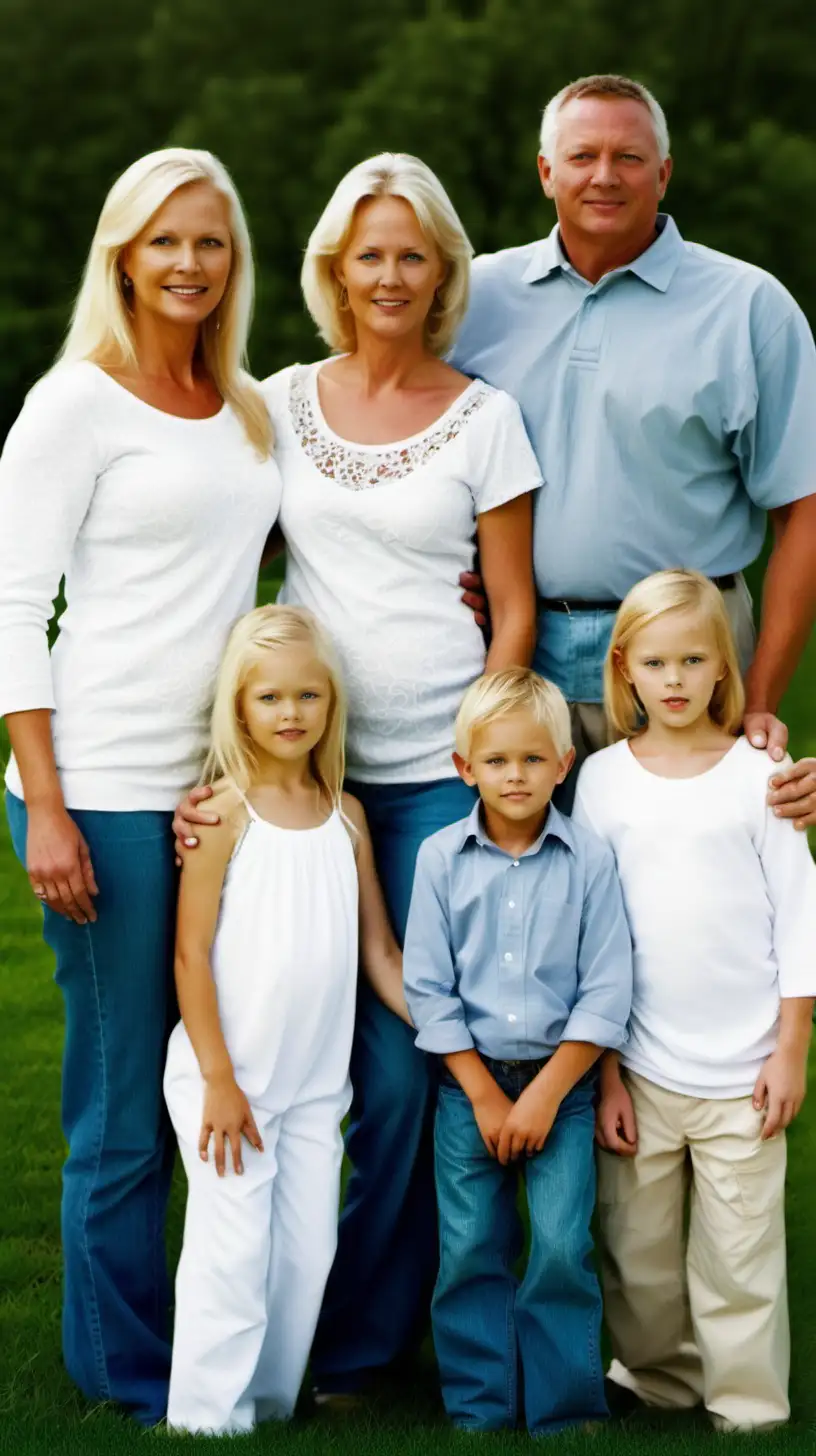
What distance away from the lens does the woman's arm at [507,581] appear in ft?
10.7

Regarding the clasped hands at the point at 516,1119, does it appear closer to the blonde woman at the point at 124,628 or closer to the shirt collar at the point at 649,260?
the blonde woman at the point at 124,628

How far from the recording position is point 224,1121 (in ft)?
10.1

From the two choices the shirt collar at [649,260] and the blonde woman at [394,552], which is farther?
the shirt collar at [649,260]

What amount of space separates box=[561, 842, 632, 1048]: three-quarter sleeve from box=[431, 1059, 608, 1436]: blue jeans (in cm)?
13

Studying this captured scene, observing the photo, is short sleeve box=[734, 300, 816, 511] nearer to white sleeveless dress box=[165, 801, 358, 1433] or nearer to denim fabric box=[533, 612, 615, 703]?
denim fabric box=[533, 612, 615, 703]

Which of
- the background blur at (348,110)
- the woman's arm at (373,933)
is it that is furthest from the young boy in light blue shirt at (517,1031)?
the background blur at (348,110)

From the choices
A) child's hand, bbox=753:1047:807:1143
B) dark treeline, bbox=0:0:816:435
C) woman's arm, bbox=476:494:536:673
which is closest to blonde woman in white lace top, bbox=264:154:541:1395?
woman's arm, bbox=476:494:536:673

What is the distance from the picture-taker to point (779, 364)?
3.45 m

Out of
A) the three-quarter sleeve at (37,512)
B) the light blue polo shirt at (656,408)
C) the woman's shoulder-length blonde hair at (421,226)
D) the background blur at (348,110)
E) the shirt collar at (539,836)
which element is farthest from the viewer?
the background blur at (348,110)

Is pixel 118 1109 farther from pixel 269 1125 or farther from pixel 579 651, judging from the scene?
pixel 579 651

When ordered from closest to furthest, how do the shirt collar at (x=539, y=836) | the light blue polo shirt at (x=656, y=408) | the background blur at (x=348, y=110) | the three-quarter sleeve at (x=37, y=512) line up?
the three-quarter sleeve at (x=37, y=512) → the shirt collar at (x=539, y=836) → the light blue polo shirt at (x=656, y=408) → the background blur at (x=348, y=110)

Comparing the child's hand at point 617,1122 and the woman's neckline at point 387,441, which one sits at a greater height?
the woman's neckline at point 387,441

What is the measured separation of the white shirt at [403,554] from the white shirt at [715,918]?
394 millimetres

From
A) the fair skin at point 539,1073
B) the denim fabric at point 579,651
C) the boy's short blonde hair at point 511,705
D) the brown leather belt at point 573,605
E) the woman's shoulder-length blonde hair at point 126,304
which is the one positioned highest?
the woman's shoulder-length blonde hair at point 126,304
